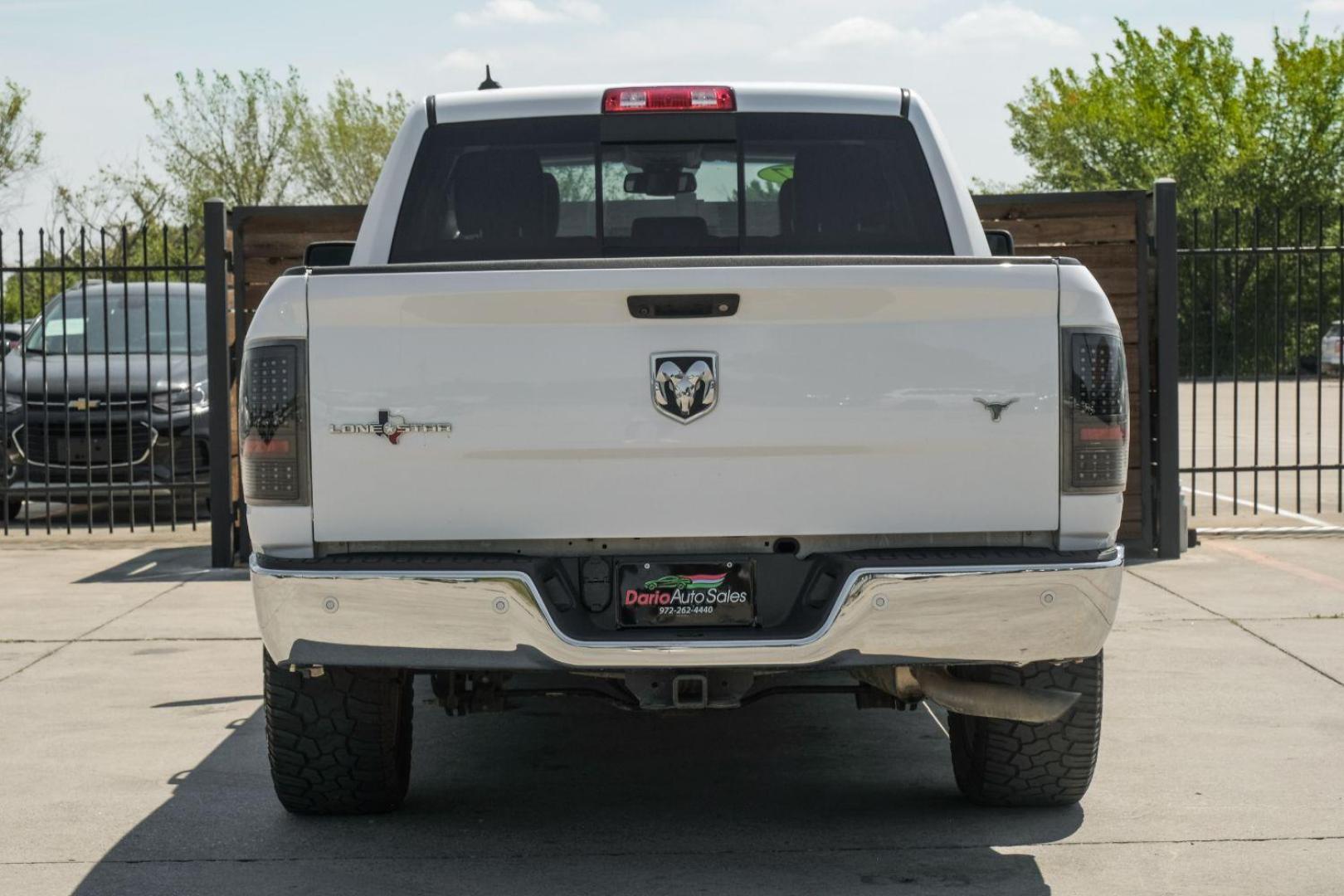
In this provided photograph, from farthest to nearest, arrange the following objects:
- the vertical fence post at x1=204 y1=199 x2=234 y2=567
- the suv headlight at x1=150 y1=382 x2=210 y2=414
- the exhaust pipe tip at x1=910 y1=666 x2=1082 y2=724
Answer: the suv headlight at x1=150 y1=382 x2=210 y2=414 → the vertical fence post at x1=204 y1=199 x2=234 y2=567 → the exhaust pipe tip at x1=910 y1=666 x2=1082 y2=724

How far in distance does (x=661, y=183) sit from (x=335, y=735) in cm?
204

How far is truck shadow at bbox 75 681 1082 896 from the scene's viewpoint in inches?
182

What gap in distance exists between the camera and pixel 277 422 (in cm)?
431

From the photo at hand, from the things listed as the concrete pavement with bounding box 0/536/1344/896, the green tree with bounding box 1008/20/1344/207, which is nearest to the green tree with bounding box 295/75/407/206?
the green tree with bounding box 1008/20/1344/207

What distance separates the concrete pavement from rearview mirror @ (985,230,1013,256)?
5.59 ft

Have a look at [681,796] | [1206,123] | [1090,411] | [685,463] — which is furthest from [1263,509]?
[1206,123]

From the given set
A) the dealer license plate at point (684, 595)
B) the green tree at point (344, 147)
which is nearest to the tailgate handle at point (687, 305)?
the dealer license plate at point (684, 595)

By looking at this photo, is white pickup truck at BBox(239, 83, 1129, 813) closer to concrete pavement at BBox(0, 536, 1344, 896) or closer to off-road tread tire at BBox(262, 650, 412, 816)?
off-road tread tire at BBox(262, 650, 412, 816)

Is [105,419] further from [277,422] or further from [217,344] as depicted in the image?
[277,422]

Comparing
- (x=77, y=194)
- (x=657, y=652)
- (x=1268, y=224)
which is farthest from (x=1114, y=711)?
(x=77, y=194)

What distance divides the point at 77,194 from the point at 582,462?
43.2m

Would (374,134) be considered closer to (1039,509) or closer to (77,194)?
(77,194)

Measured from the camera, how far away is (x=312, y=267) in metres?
4.37

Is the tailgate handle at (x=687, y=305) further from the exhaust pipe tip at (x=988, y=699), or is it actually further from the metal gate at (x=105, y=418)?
the metal gate at (x=105, y=418)
